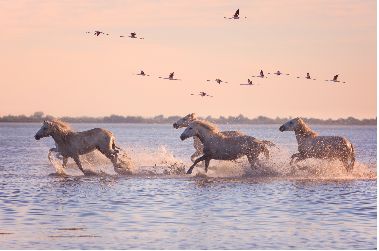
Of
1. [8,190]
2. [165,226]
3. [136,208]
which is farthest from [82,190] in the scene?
[165,226]

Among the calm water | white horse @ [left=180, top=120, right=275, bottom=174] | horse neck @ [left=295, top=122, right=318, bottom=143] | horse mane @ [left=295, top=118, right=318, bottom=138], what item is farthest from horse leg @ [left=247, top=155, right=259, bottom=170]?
horse mane @ [left=295, top=118, right=318, bottom=138]

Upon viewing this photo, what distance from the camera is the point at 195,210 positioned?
13008mm

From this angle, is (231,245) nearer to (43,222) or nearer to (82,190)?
(43,222)

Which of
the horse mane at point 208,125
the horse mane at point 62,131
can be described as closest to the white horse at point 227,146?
the horse mane at point 208,125

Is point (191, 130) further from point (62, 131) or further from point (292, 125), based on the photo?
point (62, 131)

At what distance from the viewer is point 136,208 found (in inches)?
519

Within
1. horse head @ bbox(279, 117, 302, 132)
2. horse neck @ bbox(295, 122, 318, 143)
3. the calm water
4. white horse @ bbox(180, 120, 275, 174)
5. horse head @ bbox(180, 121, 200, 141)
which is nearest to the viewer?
the calm water

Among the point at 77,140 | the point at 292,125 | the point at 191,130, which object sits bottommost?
the point at 77,140

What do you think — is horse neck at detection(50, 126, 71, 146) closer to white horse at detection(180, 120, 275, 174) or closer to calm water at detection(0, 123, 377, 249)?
calm water at detection(0, 123, 377, 249)

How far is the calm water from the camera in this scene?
9.99m

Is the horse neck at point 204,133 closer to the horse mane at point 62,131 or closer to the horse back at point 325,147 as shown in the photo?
the horse back at point 325,147

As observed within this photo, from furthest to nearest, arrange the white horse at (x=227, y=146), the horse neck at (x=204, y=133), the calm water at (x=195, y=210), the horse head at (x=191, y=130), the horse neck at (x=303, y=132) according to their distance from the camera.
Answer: the horse neck at (x=303, y=132), the horse neck at (x=204, y=133), the horse head at (x=191, y=130), the white horse at (x=227, y=146), the calm water at (x=195, y=210)

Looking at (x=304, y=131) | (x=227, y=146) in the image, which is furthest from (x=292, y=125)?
(x=227, y=146)

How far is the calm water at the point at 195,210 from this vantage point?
9.99 meters
